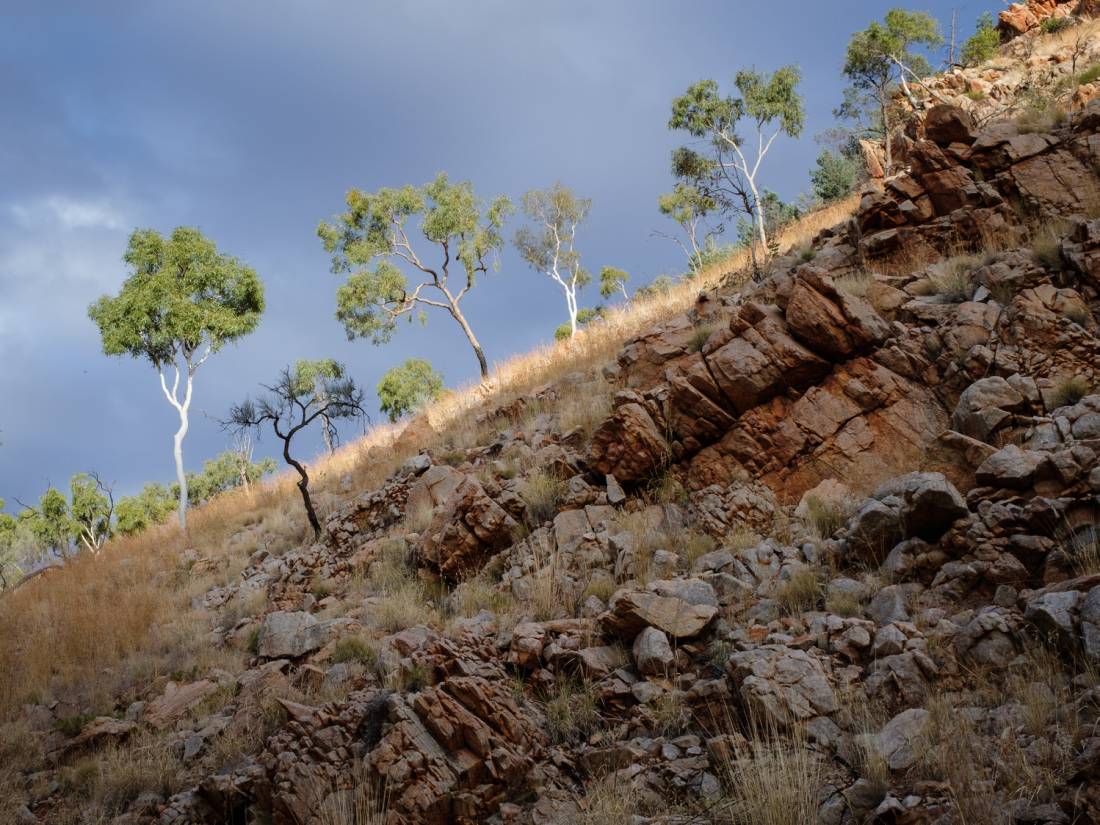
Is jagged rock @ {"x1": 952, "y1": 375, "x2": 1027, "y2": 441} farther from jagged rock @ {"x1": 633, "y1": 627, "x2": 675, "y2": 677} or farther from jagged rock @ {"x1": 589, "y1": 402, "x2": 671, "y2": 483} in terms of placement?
jagged rock @ {"x1": 633, "y1": 627, "x2": 675, "y2": 677}

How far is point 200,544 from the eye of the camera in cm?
1582

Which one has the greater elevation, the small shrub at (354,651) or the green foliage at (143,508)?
the green foliage at (143,508)

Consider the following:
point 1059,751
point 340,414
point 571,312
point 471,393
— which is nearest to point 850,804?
point 1059,751

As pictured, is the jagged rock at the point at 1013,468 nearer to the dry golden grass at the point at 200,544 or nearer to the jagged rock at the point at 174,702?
the dry golden grass at the point at 200,544

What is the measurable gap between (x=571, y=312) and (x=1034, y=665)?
30913 mm

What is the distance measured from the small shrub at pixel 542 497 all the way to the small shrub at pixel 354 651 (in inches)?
104

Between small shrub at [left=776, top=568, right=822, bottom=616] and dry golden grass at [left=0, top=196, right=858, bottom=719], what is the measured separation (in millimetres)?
5349

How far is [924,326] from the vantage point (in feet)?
26.7

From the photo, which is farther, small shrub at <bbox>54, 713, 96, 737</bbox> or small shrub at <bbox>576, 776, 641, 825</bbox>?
small shrub at <bbox>54, 713, 96, 737</bbox>

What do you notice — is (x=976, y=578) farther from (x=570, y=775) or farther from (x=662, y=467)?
(x=662, y=467)

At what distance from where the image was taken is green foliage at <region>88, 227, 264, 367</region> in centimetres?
2212

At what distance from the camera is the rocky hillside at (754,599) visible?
3953 millimetres

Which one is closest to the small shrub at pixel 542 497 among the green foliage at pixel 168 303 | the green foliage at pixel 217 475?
the green foliage at pixel 168 303

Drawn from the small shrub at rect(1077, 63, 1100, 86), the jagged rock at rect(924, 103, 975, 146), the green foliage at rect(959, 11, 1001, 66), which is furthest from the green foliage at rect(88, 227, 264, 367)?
the green foliage at rect(959, 11, 1001, 66)
